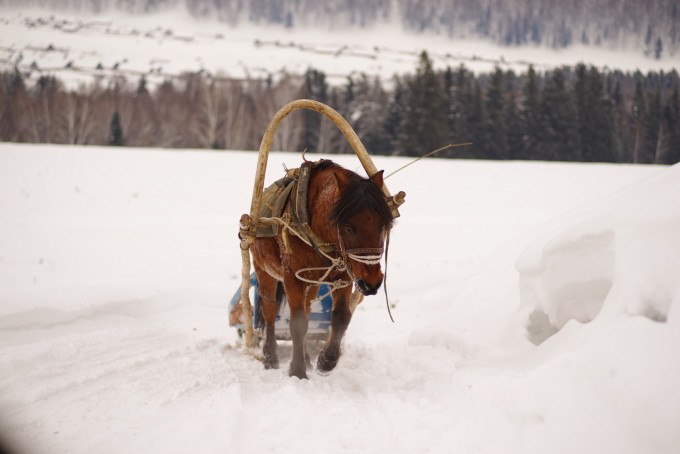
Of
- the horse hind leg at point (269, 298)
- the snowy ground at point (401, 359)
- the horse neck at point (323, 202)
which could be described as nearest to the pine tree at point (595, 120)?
the snowy ground at point (401, 359)

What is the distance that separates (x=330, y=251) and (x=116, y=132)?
1740 inches

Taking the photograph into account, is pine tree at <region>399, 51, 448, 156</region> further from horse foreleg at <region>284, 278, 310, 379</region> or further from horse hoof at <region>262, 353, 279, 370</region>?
horse foreleg at <region>284, 278, 310, 379</region>

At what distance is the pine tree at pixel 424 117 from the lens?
38.3 m

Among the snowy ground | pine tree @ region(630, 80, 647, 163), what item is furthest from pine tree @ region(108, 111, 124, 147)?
pine tree @ region(630, 80, 647, 163)

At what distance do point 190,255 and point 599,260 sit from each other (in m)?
8.20

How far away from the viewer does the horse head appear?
3098 mm

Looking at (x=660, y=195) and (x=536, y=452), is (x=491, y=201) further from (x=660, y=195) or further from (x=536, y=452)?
(x=536, y=452)

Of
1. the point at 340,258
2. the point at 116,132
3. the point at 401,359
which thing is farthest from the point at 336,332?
the point at 116,132

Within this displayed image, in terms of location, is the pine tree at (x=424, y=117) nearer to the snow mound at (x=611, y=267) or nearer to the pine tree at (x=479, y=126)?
the pine tree at (x=479, y=126)

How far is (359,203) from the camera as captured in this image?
312 cm

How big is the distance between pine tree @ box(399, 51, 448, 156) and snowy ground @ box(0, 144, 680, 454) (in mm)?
31308

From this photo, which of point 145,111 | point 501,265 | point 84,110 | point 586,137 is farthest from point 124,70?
point 501,265

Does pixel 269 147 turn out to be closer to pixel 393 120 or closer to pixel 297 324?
pixel 297 324

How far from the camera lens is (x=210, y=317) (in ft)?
20.7
